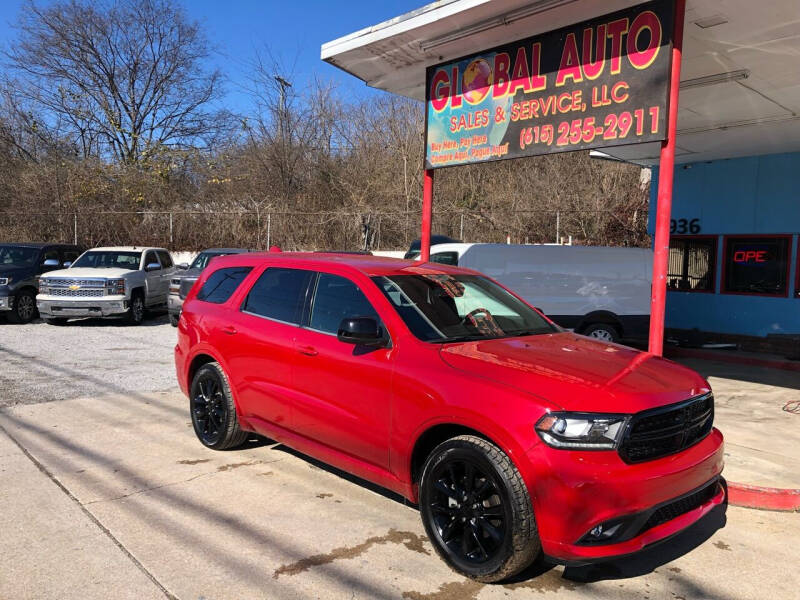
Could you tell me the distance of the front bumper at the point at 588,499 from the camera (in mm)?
2838

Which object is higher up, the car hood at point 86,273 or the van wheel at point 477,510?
the car hood at point 86,273

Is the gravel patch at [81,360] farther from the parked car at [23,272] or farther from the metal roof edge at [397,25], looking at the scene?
the metal roof edge at [397,25]

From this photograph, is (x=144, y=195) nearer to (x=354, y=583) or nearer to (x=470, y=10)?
(x=470, y=10)

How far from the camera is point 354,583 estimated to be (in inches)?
125

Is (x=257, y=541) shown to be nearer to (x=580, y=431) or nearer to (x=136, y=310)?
(x=580, y=431)

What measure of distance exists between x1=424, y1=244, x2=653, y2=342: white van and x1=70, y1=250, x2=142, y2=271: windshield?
7.97 meters

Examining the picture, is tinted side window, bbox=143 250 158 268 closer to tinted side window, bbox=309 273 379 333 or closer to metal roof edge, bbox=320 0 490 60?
metal roof edge, bbox=320 0 490 60

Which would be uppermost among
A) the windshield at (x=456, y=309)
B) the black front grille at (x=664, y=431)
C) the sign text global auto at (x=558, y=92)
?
the sign text global auto at (x=558, y=92)

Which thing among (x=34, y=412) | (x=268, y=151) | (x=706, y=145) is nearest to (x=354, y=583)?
(x=34, y=412)

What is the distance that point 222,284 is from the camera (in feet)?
18.0

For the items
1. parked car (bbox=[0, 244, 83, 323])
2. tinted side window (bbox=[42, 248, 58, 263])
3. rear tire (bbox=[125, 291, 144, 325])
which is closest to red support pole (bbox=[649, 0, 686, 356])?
rear tire (bbox=[125, 291, 144, 325])

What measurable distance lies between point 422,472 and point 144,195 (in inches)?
1041

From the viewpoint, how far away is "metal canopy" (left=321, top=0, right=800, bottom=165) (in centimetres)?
575

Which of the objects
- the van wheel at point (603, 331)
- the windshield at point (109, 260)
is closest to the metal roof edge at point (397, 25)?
the van wheel at point (603, 331)
